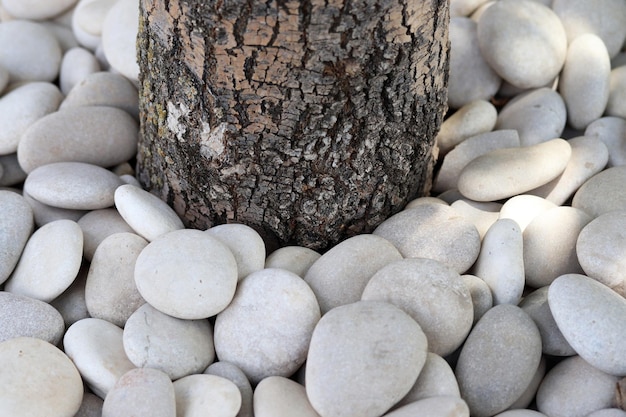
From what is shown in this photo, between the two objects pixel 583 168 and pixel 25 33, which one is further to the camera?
pixel 25 33

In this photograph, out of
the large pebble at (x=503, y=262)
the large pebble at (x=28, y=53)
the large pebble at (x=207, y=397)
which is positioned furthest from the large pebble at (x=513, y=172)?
the large pebble at (x=28, y=53)

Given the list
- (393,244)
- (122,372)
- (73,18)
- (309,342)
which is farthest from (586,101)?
(73,18)

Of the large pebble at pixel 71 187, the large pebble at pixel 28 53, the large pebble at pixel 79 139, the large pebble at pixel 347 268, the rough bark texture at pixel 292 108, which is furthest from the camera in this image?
the large pebble at pixel 28 53

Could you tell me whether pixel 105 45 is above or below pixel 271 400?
above

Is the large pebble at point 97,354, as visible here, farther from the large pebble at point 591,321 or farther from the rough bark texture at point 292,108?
the large pebble at point 591,321

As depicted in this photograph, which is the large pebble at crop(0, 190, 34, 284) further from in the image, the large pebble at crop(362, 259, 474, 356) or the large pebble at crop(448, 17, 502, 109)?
the large pebble at crop(448, 17, 502, 109)

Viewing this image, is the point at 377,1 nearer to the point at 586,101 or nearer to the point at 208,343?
the point at 208,343
